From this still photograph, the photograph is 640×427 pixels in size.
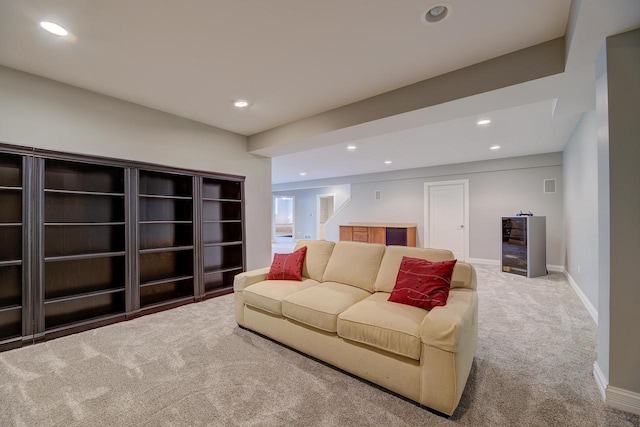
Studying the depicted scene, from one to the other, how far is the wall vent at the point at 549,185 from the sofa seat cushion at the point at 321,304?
17.5 feet

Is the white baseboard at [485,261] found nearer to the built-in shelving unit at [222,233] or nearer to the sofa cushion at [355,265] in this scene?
the sofa cushion at [355,265]

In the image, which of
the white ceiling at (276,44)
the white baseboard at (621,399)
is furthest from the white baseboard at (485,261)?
the white baseboard at (621,399)

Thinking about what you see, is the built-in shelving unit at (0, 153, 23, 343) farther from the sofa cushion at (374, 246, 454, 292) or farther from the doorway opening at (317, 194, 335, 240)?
the doorway opening at (317, 194, 335, 240)

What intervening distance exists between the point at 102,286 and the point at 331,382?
2.68 m

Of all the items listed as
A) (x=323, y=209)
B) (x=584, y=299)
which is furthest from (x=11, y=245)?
(x=323, y=209)

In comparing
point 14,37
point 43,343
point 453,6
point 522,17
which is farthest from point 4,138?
point 522,17

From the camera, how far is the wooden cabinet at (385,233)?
23.2 ft

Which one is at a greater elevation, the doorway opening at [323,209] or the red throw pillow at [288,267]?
the doorway opening at [323,209]

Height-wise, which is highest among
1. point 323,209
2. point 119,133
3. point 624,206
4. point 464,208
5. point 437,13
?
point 437,13

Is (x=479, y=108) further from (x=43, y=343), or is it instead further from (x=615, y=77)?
(x=43, y=343)

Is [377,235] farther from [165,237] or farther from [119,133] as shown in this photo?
[119,133]

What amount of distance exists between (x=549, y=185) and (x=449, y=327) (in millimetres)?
5733

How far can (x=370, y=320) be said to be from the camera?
182 centimetres

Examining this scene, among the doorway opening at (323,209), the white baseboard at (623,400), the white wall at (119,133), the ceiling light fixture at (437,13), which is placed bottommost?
the white baseboard at (623,400)
